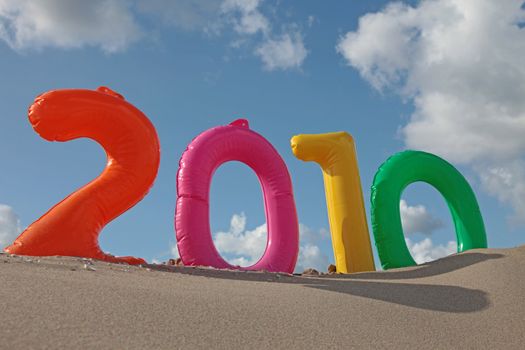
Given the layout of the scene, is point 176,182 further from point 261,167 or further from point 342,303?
point 342,303

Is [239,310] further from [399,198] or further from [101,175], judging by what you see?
[399,198]

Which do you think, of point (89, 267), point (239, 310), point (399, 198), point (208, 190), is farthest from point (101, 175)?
point (399, 198)

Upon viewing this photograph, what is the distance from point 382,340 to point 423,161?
538cm

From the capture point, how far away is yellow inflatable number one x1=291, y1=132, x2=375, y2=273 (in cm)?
796

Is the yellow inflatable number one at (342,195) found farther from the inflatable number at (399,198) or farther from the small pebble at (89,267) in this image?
the small pebble at (89,267)

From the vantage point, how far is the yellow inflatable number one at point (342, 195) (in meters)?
7.96

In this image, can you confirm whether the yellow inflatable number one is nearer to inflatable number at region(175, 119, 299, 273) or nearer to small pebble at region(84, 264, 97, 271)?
inflatable number at region(175, 119, 299, 273)

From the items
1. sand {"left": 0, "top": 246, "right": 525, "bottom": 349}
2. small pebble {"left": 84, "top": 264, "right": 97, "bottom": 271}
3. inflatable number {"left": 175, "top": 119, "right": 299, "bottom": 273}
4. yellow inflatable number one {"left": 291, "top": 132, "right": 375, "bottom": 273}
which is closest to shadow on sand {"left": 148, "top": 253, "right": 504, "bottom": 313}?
sand {"left": 0, "top": 246, "right": 525, "bottom": 349}

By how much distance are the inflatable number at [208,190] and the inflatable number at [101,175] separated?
1.85 feet

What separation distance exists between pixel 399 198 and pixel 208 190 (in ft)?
10.2

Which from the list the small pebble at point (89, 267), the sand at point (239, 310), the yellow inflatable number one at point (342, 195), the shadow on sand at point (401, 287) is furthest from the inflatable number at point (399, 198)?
the small pebble at point (89, 267)

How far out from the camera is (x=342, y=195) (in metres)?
8.10

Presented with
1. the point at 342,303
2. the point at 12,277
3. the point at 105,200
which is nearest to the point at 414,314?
Answer: the point at 342,303

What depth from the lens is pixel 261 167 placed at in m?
7.80
